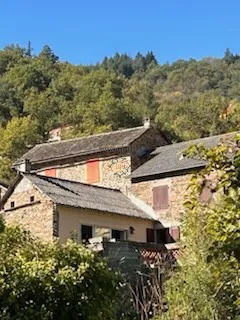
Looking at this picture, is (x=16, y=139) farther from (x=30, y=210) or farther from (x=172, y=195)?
(x=30, y=210)

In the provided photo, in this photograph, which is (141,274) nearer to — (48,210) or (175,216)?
(48,210)

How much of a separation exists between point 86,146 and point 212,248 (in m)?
36.0

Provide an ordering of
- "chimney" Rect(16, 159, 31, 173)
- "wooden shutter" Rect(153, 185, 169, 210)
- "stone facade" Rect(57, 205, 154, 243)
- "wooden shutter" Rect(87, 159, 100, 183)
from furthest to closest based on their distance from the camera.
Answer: "wooden shutter" Rect(87, 159, 100, 183), "chimney" Rect(16, 159, 31, 173), "wooden shutter" Rect(153, 185, 169, 210), "stone facade" Rect(57, 205, 154, 243)

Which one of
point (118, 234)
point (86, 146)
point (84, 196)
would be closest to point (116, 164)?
point (86, 146)

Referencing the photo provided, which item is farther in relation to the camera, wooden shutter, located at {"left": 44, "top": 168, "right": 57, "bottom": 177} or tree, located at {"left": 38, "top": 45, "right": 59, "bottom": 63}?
tree, located at {"left": 38, "top": 45, "right": 59, "bottom": 63}

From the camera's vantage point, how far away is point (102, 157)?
40656 millimetres

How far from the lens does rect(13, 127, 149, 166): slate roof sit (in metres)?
40.8

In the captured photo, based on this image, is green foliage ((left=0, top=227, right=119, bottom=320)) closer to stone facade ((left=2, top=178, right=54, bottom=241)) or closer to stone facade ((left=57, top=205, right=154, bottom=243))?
stone facade ((left=57, top=205, right=154, bottom=243))

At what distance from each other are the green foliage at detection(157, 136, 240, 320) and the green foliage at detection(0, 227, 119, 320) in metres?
1.91

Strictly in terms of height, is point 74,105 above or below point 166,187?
above

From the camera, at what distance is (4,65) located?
9931 centimetres

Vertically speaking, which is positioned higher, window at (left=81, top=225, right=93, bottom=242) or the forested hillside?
the forested hillside

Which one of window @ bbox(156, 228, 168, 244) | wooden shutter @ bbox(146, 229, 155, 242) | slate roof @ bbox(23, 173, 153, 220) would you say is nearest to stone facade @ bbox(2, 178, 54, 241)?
slate roof @ bbox(23, 173, 153, 220)

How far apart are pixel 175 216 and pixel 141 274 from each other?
15.7 metres
